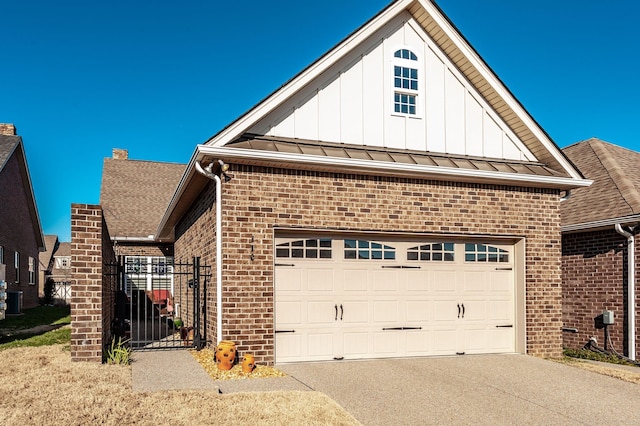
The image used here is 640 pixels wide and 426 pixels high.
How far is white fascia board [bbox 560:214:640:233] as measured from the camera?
12.4 meters

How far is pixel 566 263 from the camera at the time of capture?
570 inches

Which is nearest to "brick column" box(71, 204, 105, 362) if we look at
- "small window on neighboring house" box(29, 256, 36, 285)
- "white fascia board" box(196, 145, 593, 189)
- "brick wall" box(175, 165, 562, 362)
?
"brick wall" box(175, 165, 562, 362)

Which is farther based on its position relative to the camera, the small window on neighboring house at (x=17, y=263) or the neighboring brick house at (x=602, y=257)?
the small window on neighboring house at (x=17, y=263)

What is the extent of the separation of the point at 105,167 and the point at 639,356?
81.7ft

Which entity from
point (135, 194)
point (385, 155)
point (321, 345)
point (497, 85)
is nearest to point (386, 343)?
point (321, 345)

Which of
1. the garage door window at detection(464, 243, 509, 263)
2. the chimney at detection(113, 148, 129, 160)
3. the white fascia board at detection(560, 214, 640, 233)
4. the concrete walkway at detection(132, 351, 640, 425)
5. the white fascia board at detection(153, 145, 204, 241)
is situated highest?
the chimney at detection(113, 148, 129, 160)

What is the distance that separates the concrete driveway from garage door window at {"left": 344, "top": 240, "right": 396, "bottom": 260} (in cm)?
200

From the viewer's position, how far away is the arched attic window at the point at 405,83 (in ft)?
38.0

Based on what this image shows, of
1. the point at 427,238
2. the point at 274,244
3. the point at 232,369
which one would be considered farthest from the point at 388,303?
the point at 232,369

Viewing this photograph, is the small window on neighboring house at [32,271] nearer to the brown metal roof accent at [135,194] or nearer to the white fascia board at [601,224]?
the brown metal roof accent at [135,194]

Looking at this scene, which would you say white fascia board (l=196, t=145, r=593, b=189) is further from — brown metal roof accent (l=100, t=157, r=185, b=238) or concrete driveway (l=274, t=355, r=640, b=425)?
brown metal roof accent (l=100, t=157, r=185, b=238)

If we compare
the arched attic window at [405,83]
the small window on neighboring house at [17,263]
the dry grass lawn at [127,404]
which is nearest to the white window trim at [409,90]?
the arched attic window at [405,83]

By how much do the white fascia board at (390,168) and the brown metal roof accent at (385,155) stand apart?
22 centimetres

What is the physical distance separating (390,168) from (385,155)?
1.94ft
